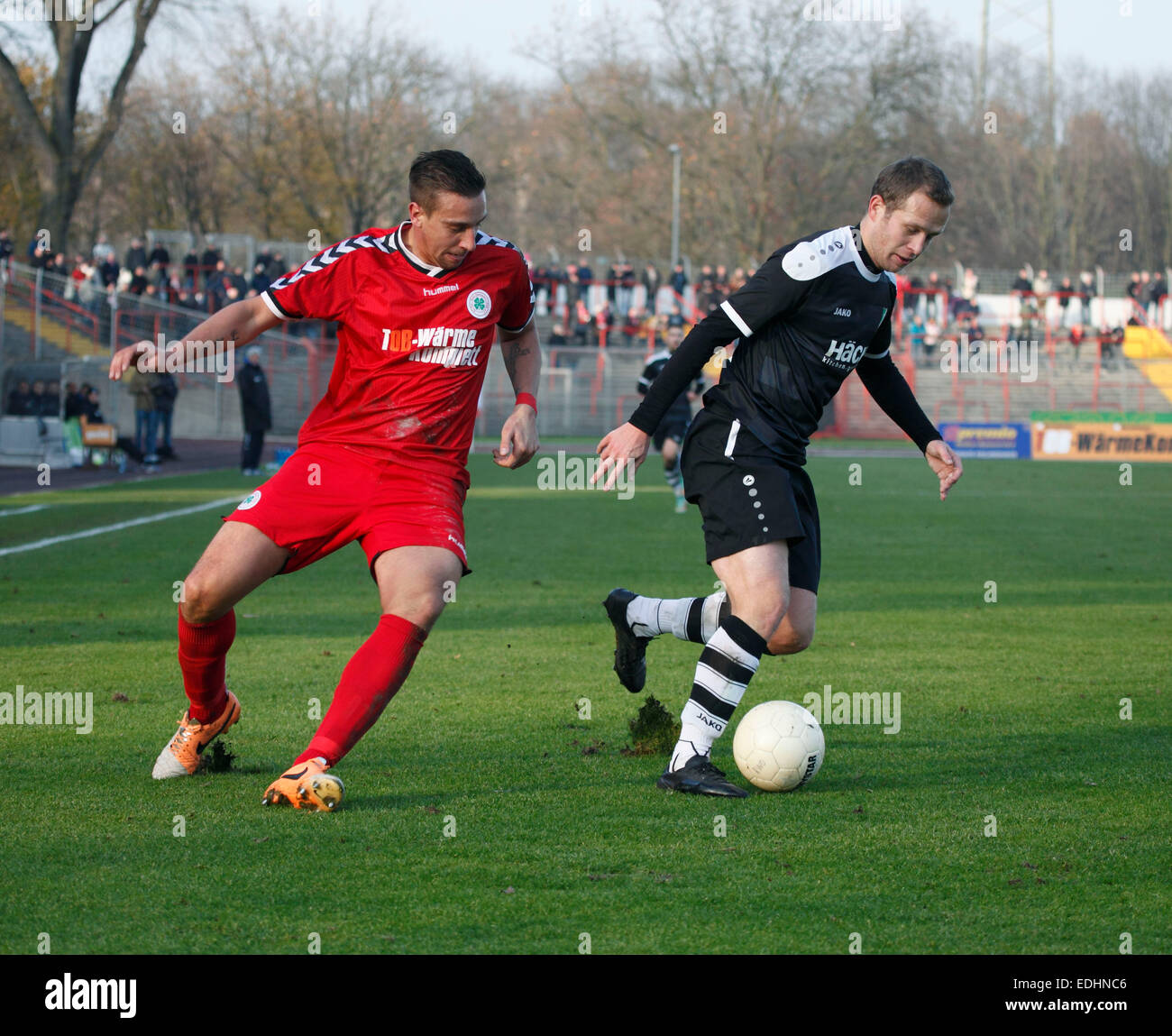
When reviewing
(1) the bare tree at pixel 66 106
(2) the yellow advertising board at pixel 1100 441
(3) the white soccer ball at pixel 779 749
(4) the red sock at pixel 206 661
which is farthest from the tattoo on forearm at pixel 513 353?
(1) the bare tree at pixel 66 106

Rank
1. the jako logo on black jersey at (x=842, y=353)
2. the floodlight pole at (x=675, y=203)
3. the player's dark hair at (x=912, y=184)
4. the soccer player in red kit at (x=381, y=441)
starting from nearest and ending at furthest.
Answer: the soccer player in red kit at (x=381, y=441), the player's dark hair at (x=912, y=184), the jako logo on black jersey at (x=842, y=353), the floodlight pole at (x=675, y=203)

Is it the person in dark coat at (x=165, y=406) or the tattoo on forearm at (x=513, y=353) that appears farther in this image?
the person in dark coat at (x=165, y=406)

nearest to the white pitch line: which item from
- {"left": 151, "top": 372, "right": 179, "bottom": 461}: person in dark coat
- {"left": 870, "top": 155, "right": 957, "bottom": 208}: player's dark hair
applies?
{"left": 151, "top": 372, "right": 179, "bottom": 461}: person in dark coat

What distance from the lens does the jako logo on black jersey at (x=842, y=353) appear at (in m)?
5.11

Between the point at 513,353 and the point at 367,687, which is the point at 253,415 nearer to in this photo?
the point at 513,353

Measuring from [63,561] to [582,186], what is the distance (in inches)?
A: 1659

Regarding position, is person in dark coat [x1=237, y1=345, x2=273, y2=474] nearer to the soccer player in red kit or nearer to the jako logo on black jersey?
the soccer player in red kit

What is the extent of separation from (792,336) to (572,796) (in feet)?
6.07

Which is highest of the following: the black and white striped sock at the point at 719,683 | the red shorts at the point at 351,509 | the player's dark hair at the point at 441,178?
the player's dark hair at the point at 441,178

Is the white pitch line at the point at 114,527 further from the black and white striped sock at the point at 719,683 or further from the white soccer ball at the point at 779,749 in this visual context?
the white soccer ball at the point at 779,749

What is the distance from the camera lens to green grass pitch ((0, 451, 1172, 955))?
3566mm

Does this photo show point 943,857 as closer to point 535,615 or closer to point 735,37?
point 535,615

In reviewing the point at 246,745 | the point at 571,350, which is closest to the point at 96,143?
the point at 571,350

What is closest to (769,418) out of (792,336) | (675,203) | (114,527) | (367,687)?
(792,336)
